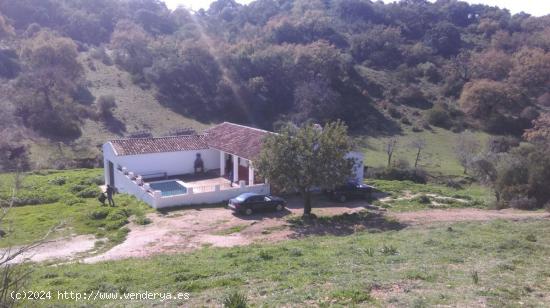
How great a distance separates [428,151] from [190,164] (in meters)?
28.0

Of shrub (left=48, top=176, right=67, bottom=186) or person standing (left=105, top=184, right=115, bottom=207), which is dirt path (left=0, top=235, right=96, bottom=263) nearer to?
person standing (left=105, top=184, right=115, bottom=207)

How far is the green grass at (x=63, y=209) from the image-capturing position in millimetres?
21500

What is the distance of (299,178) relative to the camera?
2402 centimetres

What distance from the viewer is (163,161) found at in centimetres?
3272

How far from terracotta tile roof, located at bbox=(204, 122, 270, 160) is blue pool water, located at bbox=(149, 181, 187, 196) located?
3.92 metres

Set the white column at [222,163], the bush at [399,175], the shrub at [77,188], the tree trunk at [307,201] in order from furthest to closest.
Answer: the bush at [399,175] → the white column at [222,163] → the shrub at [77,188] → the tree trunk at [307,201]

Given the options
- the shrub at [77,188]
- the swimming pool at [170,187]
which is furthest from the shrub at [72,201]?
the swimming pool at [170,187]

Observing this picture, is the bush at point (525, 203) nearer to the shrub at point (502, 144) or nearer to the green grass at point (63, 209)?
the green grass at point (63, 209)

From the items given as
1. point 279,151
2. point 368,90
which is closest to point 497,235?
point 279,151

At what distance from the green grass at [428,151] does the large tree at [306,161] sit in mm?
19760

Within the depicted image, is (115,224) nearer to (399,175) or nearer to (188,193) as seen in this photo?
(188,193)

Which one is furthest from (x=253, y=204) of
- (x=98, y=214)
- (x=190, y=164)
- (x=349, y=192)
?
(x=190, y=164)

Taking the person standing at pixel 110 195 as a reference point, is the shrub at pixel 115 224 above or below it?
below

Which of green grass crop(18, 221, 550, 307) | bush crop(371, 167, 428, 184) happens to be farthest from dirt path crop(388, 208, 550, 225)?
bush crop(371, 167, 428, 184)
